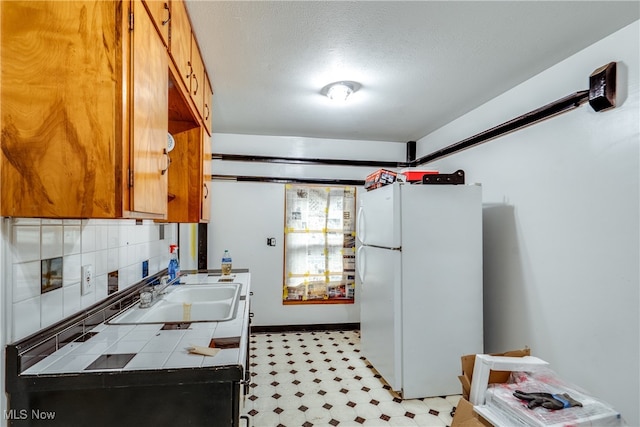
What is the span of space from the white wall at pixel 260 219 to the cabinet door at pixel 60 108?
9.52ft

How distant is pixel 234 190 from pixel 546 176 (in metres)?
3.03

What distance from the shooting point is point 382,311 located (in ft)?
8.96

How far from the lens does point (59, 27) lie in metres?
0.95

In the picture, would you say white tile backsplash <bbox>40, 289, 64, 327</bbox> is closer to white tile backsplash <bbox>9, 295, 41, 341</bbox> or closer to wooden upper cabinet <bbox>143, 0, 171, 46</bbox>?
white tile backsplash <bbox>9, 295, 41, 341</bbox>

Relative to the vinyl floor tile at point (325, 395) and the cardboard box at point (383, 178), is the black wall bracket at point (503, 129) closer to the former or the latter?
the cardboard box at point (383, 178)

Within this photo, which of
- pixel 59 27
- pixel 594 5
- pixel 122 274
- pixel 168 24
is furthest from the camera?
pixel 122 274

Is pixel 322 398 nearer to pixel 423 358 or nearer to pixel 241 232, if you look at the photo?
pixel 423 358

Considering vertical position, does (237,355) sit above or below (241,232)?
below

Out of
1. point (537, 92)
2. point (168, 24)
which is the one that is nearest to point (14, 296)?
point (168, 24)

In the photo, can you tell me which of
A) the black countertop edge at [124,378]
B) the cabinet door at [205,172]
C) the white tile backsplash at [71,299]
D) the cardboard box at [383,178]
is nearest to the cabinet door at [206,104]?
the cabinet door at [205,172]

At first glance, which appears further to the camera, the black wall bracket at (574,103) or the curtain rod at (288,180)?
the curtain rod at (288,180)

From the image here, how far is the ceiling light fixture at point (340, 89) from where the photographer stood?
2475 mm

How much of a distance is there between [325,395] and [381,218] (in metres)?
1.45

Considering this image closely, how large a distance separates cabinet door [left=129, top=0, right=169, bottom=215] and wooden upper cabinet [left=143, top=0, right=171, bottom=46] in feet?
0.11
